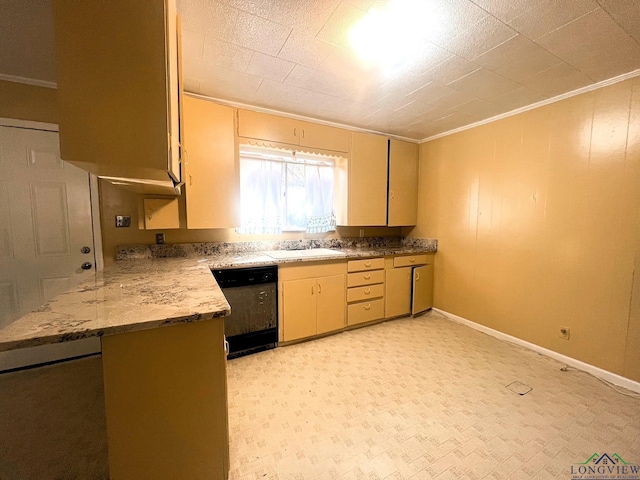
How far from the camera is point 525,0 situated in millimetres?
1245

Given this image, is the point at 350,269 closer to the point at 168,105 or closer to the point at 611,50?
the point at 168,105

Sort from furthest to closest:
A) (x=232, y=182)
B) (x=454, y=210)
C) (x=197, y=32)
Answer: (x=454, y=210) < (x=232, y=182) < (x=197, y=32)

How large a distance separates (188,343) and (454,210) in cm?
317

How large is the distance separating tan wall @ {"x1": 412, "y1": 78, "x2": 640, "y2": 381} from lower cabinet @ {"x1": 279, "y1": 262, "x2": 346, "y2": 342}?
1.55 m

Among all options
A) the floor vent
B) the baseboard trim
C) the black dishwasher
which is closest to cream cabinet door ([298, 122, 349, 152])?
the black dishwasher

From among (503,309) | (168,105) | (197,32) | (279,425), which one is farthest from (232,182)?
(503,309)

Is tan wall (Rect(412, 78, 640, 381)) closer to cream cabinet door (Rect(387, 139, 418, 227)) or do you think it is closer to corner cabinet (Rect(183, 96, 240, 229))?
cream cabinet door (Rect(387, 139, 418, 227))

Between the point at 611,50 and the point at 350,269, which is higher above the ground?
the point at 611,50

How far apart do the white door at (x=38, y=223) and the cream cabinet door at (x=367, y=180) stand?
261cm

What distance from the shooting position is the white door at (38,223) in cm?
195

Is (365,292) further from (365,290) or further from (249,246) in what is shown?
(249,246)

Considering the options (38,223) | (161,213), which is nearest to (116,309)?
(161,213)

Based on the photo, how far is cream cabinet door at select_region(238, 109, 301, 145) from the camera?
2.44 m

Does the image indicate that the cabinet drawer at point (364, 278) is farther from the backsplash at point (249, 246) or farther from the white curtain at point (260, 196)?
the white curtain at point (260, 196)
